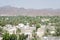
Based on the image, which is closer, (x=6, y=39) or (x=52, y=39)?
(x=6, y=39)

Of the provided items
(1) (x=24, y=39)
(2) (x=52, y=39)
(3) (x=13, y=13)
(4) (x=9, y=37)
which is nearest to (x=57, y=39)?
(2) (x=52, y=39)

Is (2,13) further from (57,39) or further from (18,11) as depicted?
(57,39)

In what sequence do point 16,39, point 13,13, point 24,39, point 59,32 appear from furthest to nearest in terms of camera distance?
1. point 13,13
2. point 59,32
3. point 24,39
4. point 16,39

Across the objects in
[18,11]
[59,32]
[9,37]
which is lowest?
[18,11]

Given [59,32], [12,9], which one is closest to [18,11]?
[12,9]

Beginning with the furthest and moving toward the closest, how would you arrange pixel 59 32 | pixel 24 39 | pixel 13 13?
pixel 13 13 < pixel 59 32 < pixel 24 39

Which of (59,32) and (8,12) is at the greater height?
(59,32)

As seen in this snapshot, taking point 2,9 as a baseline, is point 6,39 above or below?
above

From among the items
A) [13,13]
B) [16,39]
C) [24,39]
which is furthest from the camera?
[13,13]

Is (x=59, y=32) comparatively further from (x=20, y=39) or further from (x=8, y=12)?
(x=8, y=12)
